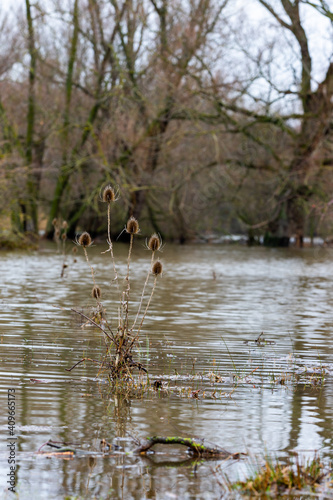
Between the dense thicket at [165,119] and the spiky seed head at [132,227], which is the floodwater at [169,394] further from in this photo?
the dense thicket at [165,119]

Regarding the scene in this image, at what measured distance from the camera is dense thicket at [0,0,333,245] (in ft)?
117

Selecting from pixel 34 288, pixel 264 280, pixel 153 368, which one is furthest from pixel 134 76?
pixel 153 368

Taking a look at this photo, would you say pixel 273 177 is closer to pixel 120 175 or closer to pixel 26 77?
pixel 120 175

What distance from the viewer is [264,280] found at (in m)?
22.5

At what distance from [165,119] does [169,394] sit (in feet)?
108

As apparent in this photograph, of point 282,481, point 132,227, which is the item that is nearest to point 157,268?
point 132,227

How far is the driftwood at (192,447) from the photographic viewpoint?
5.25 meters

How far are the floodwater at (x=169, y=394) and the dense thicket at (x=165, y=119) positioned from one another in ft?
61.0

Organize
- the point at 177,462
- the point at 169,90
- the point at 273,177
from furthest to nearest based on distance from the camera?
1. the point at 273,177
2. the point at 169,90
3. the point at 177,462

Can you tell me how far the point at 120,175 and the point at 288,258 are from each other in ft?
37.0

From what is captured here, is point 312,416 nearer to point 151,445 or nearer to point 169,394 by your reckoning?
point 169,394

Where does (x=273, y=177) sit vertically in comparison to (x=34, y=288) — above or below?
above

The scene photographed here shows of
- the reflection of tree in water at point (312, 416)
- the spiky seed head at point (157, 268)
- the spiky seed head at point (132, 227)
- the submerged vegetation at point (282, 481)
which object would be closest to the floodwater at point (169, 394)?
the reflection of tree in water at point (312, 416)

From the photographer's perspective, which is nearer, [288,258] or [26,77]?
[288,258]
